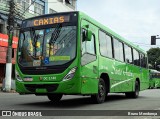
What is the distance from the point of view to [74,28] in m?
12.1

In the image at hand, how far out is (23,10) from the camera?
3628 cm

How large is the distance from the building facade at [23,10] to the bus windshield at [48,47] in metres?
15.9

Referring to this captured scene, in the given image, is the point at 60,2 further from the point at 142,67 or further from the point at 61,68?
the point at 61,68

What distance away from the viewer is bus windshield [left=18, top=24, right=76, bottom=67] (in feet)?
38.9

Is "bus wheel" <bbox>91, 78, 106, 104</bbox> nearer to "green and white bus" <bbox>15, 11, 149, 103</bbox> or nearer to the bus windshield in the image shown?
"green and white bus" <bbox>15, 11, 149, 103</bbox>

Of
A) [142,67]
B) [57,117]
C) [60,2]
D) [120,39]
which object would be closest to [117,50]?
[120,39]

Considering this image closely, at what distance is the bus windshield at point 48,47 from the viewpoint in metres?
11.9

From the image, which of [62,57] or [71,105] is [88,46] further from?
[71,105]

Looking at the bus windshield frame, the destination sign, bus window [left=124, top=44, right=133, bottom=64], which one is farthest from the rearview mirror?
bus window [left=124, top=44, right=133, bottom=64]

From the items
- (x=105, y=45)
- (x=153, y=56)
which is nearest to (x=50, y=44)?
(x=105, y=45)

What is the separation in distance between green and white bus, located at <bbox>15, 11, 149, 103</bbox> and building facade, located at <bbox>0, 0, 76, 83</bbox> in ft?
51.3

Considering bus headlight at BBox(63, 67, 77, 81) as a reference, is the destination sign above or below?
above

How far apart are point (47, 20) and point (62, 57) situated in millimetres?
1669

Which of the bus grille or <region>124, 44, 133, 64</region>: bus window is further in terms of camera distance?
<region>124, 44, 133, 64</region>: bus window
